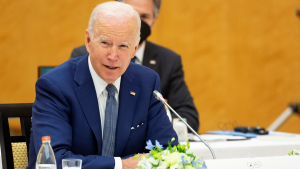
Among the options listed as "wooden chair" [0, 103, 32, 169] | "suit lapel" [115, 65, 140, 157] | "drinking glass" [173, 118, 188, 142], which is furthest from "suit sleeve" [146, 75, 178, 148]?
"wooden chair" [0, 103, 32, 169]

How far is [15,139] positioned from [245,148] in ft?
4.06

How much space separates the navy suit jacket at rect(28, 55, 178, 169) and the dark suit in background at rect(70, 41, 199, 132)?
36.7 inches

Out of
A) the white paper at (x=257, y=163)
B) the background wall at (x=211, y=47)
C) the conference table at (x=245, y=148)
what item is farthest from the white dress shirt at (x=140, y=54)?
the background wall at (x=211, y=47)

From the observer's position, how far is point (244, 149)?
2.01 m

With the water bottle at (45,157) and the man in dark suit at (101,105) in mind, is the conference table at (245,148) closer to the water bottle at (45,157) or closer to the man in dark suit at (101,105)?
the man in dark suit at (101,105)

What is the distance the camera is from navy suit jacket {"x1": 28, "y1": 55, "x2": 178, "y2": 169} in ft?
4.76

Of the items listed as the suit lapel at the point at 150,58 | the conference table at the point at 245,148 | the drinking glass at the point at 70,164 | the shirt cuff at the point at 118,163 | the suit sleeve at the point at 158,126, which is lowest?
the conference table at the point at 245,148

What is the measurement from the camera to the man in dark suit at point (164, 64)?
2691 mm

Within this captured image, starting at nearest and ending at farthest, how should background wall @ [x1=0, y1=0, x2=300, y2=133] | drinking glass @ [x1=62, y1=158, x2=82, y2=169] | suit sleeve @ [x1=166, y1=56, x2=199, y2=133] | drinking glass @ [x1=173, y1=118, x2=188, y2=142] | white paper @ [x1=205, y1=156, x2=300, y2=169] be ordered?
drinking glass @ [x1=62, y1=158, x2=82, y2=169], white paper @ [x1=205, y1=156, x2=300, y2=169], drinking glass @ [x1=173, y1=118, x2=188, y2=142], suit sleeve @ [x1=166, y1=56, x2=199, y2=133], background wall @ [x1=0, y1=0, x2=300, y2=133]

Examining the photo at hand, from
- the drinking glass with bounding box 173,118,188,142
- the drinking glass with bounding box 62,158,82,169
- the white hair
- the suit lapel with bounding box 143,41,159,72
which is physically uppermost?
the white hair

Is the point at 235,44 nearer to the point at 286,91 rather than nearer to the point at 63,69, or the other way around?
the point at 286,91

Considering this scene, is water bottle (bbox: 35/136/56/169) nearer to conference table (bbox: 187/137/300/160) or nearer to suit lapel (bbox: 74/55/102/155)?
suit lapel (bbox: 74/55/102/155)

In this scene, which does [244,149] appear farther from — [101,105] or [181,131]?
[101,105]

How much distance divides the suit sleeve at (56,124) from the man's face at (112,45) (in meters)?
0.23
